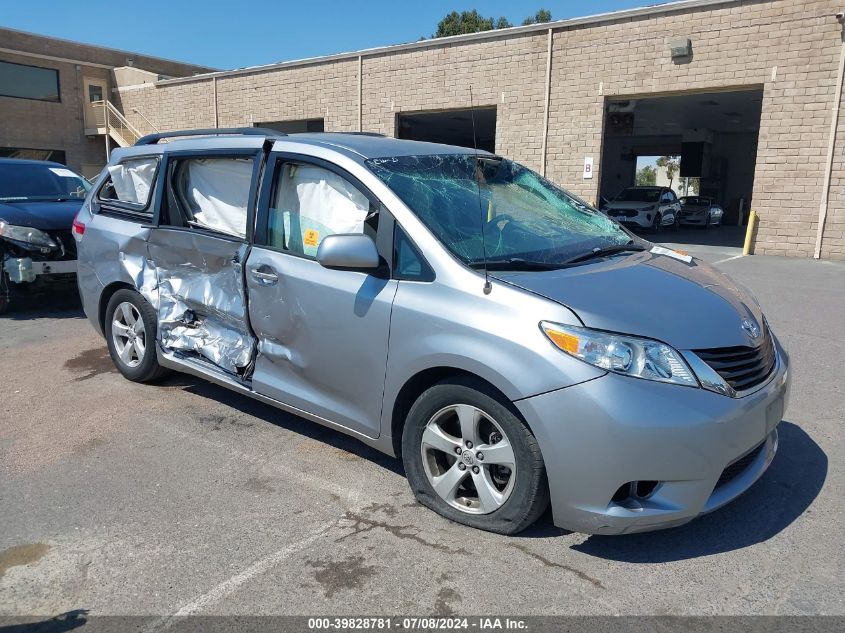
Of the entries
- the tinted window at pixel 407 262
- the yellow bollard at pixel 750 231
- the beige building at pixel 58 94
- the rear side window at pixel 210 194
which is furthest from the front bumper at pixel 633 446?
the beige building at pixel 58 94

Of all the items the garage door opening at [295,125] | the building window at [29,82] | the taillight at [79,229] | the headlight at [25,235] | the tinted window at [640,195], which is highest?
the building window at [29,82]

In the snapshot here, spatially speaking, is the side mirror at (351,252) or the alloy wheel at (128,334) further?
the alloy wheel at (128,334)

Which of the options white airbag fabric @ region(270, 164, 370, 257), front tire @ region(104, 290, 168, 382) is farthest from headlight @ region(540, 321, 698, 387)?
front tire @ region(104, 290, 168, 382)

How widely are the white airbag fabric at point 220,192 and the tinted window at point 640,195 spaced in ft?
66.6

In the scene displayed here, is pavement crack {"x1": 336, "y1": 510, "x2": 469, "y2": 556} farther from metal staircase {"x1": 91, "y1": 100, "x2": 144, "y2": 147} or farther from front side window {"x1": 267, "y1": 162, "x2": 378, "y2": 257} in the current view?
metal staircase {"x1": 91, "y1": 100, "x2": 144, "y2": 147}

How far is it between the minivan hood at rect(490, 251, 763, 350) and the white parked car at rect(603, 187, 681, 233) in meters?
18.9

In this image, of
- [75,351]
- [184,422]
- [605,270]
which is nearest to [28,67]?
[75,351]

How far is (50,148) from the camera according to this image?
29922 mm

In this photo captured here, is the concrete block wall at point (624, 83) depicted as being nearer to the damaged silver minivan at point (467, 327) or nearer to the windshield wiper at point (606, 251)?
the damaged silver minivan at point (467, 327)

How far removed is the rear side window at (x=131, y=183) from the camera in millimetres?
5188

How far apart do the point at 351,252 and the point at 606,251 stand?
1.50 meters

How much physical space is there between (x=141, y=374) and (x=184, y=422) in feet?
3.01

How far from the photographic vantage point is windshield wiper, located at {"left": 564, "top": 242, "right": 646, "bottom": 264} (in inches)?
140

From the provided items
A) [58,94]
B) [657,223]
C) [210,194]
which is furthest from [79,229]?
[58,94]
